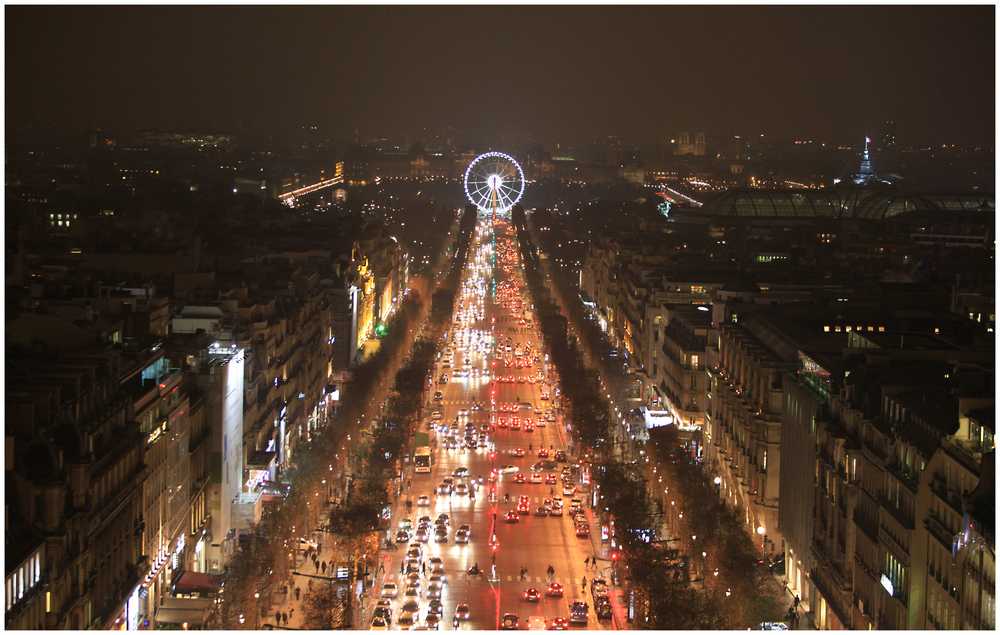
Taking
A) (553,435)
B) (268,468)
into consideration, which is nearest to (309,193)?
(553,435)

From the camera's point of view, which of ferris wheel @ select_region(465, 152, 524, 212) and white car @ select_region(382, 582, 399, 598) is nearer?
white car @ select_region(382, 582, 399, 598)

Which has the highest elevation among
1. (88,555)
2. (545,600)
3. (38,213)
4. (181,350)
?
(38,213)

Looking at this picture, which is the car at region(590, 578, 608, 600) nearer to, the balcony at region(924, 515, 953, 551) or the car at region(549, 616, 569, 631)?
the car at region(549, 616, 569, 631)

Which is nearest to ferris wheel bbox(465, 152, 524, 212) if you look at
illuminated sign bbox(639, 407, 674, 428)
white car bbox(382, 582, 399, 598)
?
illuminated sign bbox(639, 407, 674, 428)

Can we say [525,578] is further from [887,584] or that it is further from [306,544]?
[887,584]

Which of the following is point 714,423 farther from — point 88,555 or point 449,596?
point 88,555
